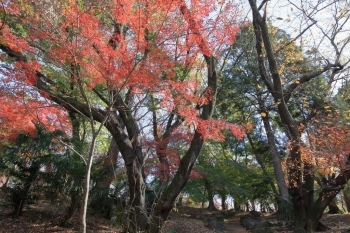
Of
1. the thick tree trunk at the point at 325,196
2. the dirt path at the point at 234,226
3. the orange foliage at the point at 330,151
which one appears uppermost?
the orange foliage at the point at 330,151

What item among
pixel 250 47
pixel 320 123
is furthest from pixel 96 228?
pixel 250 47

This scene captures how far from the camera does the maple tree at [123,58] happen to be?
20.6 ft

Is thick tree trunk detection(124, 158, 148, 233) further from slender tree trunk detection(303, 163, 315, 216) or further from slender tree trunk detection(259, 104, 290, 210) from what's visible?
slender tree trunk detection(259, 104, 290, 210)

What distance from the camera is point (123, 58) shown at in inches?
259

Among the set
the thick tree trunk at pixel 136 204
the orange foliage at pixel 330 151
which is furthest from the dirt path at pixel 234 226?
the thick tree trunk at pixel 136 204

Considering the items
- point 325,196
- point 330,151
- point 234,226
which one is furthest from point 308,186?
point 234,226

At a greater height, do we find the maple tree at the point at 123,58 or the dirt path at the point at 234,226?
the maple tree at the point at 123,58

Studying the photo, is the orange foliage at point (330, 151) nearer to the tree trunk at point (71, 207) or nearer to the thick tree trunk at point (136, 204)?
the thick tree trunk at point (136, 204)

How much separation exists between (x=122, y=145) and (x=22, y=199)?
385 centimetres

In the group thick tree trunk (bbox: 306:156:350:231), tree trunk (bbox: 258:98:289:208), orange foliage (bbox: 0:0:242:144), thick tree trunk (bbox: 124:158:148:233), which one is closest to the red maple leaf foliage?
orange foliage (bbox: 0:0:242:144)

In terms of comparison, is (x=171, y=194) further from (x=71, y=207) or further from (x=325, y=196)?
(x=325, y=196)

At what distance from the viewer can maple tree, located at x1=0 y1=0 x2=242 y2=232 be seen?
6281mm

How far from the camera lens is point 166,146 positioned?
10961 mm

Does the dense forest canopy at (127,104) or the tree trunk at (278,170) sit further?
the tree trunk at (278,170)
